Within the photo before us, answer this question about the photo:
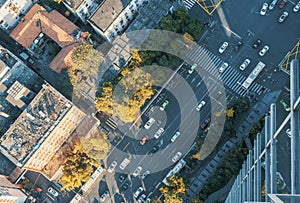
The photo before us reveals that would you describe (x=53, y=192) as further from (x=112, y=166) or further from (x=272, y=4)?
(x=272, y=4)

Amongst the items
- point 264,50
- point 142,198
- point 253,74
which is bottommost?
point 142,198

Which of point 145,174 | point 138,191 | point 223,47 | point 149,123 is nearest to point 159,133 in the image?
point 149,123

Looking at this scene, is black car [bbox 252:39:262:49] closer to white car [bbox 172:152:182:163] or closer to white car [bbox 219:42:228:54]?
white car [bbox 219:42:228:54]

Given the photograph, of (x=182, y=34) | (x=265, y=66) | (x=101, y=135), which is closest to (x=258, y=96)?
(x=265, y=66)

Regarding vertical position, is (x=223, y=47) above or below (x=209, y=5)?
below

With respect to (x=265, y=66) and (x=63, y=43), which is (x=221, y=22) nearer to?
(x=265, y=66)

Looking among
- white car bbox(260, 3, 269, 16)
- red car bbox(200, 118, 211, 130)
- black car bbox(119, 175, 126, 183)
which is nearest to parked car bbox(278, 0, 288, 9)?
white car bbox(260, 3, 269, 16)
